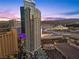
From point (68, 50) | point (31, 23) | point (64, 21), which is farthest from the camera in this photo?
point (68, 50)

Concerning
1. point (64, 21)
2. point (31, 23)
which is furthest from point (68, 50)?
point (31, 23)

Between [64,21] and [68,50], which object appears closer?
[64,21]

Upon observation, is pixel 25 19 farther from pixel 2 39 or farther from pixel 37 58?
pixel 37 58

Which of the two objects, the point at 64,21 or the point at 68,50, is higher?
the point at 64,21

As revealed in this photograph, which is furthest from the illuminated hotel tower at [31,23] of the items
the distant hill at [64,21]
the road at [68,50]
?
the road at [68,50]

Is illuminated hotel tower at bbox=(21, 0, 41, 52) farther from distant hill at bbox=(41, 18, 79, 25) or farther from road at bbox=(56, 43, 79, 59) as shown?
road at bbox=(56, 43, 79, 59)

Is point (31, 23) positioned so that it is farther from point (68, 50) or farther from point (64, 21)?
point (68, 50)

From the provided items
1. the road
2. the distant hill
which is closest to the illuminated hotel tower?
the distant hill

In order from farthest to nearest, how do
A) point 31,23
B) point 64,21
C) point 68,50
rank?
point 68,50, point 64,21, point 31,23

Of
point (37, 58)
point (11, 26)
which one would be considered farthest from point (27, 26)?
point (37, 58)
